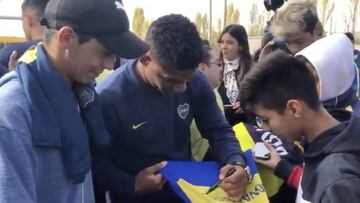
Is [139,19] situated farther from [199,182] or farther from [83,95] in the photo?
[83,95]

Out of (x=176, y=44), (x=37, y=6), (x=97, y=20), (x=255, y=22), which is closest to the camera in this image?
(x=97, y=20)

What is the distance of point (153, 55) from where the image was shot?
231cm

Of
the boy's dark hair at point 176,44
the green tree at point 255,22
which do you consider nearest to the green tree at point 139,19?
the green tree at point 255,22

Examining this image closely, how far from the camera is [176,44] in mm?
2270

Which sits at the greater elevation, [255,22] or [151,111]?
[151,111]

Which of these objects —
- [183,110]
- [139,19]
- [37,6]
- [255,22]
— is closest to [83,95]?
[183,110]

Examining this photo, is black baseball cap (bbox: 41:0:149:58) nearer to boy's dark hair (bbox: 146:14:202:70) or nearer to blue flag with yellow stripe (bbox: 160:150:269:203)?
boy's dark hair (bbox: 146:14:202:70)

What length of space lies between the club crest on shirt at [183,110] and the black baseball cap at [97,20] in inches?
26.1

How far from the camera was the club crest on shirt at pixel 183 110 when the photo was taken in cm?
249

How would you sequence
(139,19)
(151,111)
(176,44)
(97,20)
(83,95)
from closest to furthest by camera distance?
(97,20) → (83,95) → (176,44) → (151,111) → (139,19)

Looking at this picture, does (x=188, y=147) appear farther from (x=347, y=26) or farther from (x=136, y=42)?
(x=347, y=26)

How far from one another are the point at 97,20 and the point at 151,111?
0.71 meters

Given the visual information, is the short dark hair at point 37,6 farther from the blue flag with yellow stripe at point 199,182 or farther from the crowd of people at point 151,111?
A: the blue flag with yellow stripe at point 199,182

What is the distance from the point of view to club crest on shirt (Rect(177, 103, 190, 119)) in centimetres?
249
